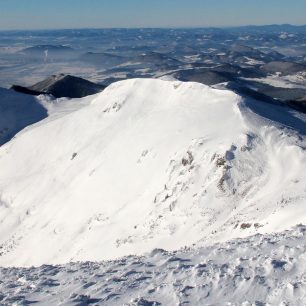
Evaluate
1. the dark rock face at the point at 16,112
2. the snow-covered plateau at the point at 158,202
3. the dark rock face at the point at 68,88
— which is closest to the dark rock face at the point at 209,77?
the dark rock face at the point at 68,88

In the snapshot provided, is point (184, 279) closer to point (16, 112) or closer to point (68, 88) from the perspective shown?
point (16, 112)

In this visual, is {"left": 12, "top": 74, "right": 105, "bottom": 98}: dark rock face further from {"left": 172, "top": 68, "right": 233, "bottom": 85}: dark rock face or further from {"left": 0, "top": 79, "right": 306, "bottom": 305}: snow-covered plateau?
{"left": 0, "top": 79, "right": 306, "bottom": 305}: snow-covered plateau

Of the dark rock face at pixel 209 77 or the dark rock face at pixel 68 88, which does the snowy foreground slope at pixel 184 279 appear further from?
the dark rock face at pixel 209 77

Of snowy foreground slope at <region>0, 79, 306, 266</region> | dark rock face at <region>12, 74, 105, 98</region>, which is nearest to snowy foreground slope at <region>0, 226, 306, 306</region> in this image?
snowy foreground slope at <region>0, 79, 306, 266</region>

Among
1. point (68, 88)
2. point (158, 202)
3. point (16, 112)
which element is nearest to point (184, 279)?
point (158, 202)

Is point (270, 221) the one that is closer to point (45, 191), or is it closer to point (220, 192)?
point (220, 192)
